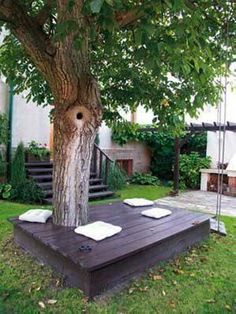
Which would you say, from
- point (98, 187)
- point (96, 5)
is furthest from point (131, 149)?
point (96, 5)

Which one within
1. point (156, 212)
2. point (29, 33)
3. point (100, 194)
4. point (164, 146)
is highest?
point (29, 33)

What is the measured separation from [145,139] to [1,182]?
5.79 metres

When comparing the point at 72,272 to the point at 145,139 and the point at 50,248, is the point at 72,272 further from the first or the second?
the point at 145,139

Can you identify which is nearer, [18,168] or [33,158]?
[18,168]

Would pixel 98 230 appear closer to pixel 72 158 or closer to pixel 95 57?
pixel 72 158

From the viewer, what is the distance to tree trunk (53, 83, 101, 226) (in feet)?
11.9

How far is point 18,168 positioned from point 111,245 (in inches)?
187

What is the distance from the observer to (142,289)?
115 inches

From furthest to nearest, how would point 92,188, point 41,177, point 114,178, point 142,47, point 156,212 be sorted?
point 114,178
point 92,188
point 41,177
point 156,212
point 142,47

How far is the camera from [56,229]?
350 cm

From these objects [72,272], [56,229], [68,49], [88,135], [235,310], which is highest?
[68,49]

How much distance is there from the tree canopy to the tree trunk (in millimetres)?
736

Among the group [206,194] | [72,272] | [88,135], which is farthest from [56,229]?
[206,194]

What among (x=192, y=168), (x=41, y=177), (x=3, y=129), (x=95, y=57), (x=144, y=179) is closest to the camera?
(x=95, y=57)
